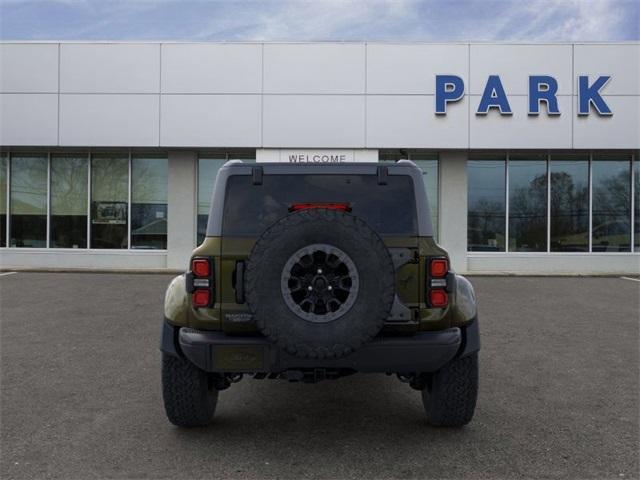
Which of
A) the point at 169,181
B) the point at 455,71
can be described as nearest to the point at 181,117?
the point at 169,181

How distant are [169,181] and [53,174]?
391 centimetres

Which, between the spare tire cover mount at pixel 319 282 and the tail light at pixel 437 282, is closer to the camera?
the spare tire cover mount at pixel 319 282

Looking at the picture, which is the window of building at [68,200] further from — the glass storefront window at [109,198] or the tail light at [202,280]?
the tail light at [202,280]

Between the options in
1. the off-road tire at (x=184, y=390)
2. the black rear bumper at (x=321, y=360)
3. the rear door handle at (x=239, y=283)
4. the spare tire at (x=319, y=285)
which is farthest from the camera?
the off-road tire at (x=184, y=390)

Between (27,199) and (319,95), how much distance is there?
9974 millimetres

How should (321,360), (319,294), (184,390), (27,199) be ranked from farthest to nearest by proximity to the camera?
(27,199) < (184,390) < (321,360) < (319,294)

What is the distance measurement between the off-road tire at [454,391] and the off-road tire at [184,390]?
1.63m

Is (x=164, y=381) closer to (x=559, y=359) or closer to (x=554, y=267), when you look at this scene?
(x=559, y=359)

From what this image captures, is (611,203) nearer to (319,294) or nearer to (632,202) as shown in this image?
(632,202)

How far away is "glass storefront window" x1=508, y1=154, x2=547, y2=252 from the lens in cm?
1572

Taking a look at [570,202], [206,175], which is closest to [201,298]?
[206,175]

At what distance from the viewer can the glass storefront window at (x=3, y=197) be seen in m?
16.0

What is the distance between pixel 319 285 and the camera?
113 inches

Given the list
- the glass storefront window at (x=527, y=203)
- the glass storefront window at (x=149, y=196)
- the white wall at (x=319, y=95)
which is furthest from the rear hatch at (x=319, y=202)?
the glass storefront window at (x=527, y=203)
